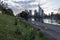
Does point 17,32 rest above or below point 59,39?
above

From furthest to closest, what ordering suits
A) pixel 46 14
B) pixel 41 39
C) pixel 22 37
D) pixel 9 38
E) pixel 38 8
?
pixel 46 14 → pixel 38 8 → pixel 41 39 → pixel 22 37 → pixel 9 38

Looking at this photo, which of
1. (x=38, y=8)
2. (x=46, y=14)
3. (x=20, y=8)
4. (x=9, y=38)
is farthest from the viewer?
(x=46, y=14)

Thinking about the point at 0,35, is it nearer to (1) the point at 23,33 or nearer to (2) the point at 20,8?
(1) the point at 23,33

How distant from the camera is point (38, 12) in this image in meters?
25.6

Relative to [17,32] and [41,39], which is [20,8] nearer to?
[41,39]

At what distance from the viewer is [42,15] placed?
25.7 metres

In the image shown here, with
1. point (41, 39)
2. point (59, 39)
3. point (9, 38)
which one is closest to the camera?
point (9, 38)

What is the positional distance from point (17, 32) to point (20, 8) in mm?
17124

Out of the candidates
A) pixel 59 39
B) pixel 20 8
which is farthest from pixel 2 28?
pixel 20 8

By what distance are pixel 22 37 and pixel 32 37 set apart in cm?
47

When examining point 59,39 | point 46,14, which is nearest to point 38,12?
point 46,14

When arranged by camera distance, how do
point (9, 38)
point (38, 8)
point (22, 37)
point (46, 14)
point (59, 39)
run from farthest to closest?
point (46, 14), point (38, 8), point (59, 39), point (22, 37), point (9, 38)

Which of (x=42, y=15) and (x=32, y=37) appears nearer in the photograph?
(x=32, y=37)

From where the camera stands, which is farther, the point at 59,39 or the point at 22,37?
the point at 59,39
